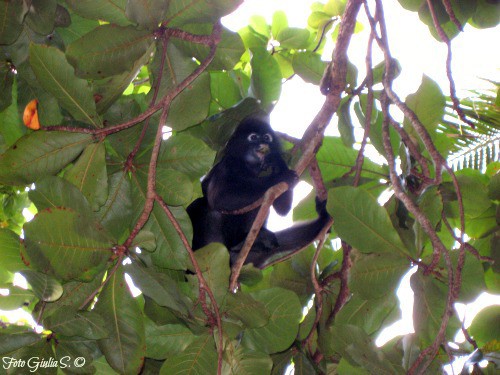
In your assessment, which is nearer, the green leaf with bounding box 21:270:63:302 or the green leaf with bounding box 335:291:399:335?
the green leaf with bounding box 21:270:63:302

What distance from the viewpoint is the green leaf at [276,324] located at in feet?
7.43

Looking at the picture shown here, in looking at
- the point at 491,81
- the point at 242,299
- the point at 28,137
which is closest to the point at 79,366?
the point at 242,299

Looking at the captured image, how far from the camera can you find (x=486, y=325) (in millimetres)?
2500

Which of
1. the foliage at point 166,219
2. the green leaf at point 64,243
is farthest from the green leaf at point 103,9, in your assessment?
the green leaf at point 64,243

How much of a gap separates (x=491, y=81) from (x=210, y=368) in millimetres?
2221

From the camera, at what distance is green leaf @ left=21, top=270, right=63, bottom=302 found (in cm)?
180

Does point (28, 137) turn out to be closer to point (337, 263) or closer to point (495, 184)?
point (337, 263)

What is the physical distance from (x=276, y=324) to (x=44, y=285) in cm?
93

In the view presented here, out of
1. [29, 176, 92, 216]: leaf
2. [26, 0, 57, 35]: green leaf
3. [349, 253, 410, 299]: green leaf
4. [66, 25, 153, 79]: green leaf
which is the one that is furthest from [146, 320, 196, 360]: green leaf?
[26, 0, 57, 35]: green leaf

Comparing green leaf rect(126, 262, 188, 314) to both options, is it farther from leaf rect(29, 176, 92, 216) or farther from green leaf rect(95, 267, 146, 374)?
leaf rect(29, 176, 92, 216)

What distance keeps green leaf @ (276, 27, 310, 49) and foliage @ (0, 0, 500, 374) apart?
3.01 feet

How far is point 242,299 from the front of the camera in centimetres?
202

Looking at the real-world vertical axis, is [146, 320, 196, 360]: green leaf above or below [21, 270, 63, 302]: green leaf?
below

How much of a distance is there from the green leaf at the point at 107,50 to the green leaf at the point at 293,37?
69.6 inches
